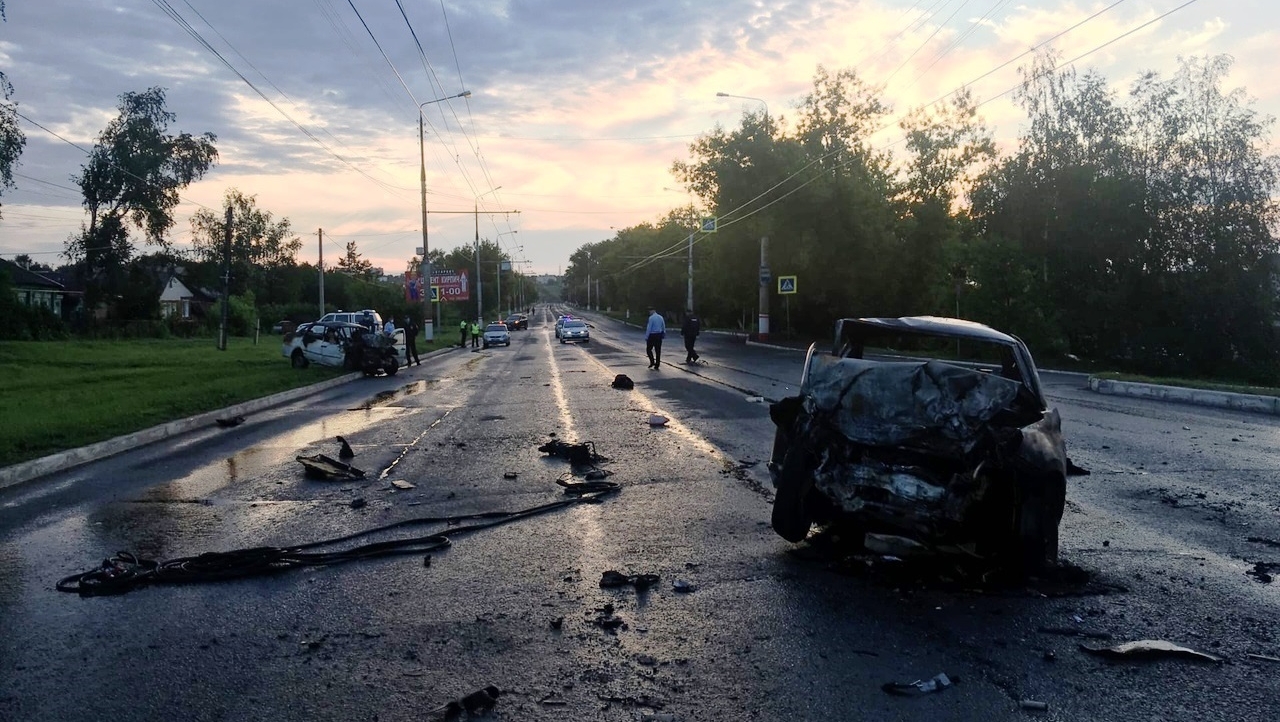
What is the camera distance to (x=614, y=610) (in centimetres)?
534

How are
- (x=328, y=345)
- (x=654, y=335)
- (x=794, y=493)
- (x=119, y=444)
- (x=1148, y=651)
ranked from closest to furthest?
1. (x=1148, y=651)
2. (x=794, y=493)
3. (x=119, y=444)
4. (x=654, y=335)
5. (x=328, y=345)

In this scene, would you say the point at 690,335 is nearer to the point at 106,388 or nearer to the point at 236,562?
the point at 106,388

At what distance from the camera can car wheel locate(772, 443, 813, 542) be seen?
6.25 m

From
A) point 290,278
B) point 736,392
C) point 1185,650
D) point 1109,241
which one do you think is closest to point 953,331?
point 1185,650

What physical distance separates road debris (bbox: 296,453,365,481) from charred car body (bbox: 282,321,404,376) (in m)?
18.5

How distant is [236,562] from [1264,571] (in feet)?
21.8

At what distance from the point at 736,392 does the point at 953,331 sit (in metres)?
13.1

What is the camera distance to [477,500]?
28.2 ft

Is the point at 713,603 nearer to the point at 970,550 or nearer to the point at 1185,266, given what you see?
the point at 970,550

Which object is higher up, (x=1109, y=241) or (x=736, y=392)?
(x=1109, y=241)

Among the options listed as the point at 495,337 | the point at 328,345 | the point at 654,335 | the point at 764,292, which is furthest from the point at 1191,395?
the point at 495,337

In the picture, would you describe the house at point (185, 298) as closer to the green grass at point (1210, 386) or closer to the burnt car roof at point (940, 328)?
the green grass at point (1210, 386)

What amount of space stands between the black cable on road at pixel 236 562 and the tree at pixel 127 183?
191 ft

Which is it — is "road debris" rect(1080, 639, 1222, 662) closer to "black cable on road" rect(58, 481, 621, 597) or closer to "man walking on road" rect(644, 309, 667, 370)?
"black cable on road" rect(58, 481, 621, 597)
